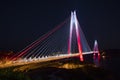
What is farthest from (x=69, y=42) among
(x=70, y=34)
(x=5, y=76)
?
A: (x=5, y=76)

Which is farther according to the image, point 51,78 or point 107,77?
point 107,77

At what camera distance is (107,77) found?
1008 inches

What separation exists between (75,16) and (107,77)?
20.3 metres

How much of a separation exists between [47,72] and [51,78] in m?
1.44

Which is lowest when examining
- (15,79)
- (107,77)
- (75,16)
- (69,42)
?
(107,77)

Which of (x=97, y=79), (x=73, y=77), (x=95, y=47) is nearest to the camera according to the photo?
(x=73, y=77)

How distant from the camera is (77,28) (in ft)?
141

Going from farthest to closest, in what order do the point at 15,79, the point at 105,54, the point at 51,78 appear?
1. the point at 105,54
2. the point at 51,78
3. the point at 15,79

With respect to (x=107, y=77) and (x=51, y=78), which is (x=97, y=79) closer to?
(x=107, y=77)

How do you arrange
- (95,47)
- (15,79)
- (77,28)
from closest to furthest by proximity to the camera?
1. (15,79)
2. (77,28)
3. (95,47)

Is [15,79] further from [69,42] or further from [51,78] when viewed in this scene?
[69,42]

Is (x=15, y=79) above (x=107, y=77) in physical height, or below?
above

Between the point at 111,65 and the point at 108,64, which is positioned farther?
the point at 108,64

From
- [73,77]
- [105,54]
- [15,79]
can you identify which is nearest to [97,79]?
[73,77]
